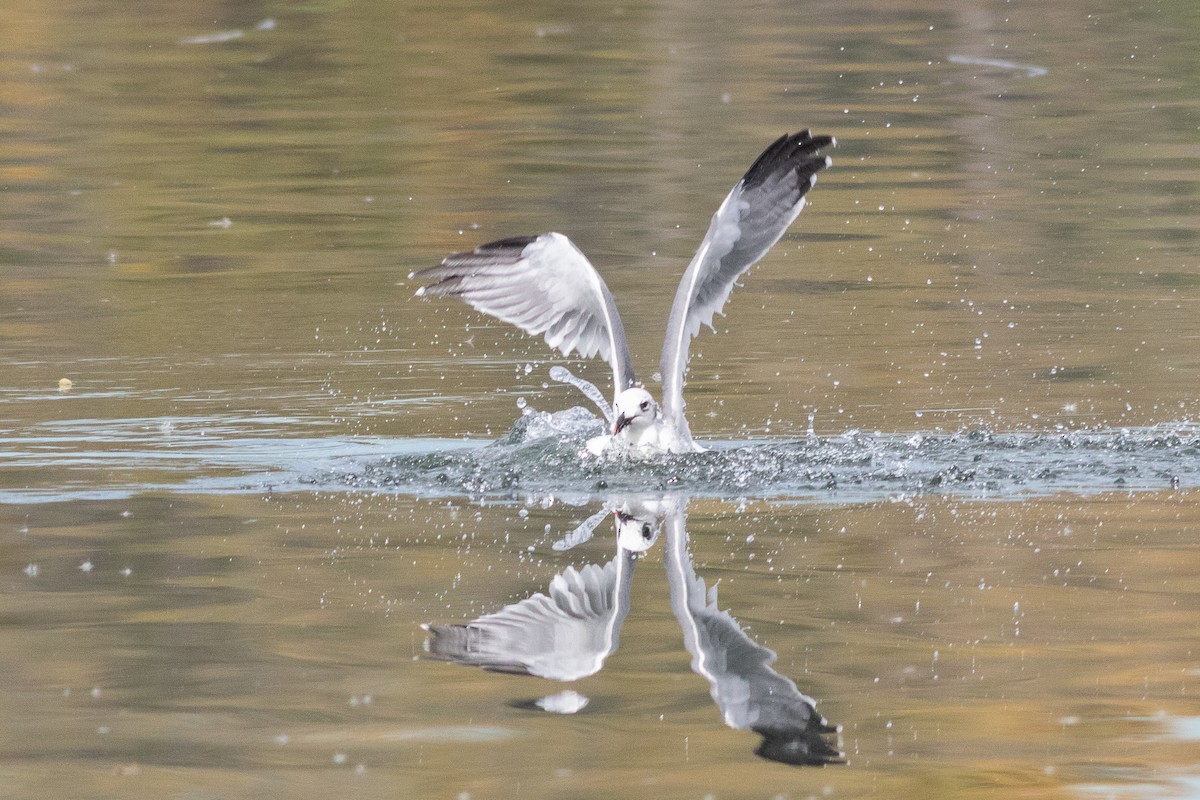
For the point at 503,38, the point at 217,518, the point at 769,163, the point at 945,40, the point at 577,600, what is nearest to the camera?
the point at 577,600

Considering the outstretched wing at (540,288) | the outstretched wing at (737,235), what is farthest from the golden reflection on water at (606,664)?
the outstretched wing at (540,288)

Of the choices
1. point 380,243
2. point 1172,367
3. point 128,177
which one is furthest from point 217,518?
point 128,177

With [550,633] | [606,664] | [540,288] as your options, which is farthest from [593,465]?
[606,664]

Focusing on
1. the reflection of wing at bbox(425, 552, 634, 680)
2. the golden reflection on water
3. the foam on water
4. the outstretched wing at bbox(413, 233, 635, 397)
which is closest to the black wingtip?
the outstretched wing at bbox(413, 233, 635, 397)

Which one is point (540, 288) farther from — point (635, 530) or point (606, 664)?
point (606, 664)

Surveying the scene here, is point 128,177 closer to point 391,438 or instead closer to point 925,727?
point 391,438

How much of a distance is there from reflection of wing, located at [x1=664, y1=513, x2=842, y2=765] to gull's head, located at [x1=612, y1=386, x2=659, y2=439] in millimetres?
1801

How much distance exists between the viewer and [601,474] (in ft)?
28.3

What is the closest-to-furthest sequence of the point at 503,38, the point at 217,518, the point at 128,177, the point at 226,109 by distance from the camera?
the point at 217,518 < the point at 128,177 < the point at 226,109 < the point at 503,38

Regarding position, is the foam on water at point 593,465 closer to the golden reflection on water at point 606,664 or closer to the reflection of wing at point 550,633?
the golden reflection on water at point 606,664

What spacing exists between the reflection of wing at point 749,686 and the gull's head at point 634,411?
1.80 meters

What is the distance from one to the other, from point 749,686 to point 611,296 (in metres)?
3.47

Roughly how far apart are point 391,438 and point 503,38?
721 inches

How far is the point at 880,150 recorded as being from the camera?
17.8m
